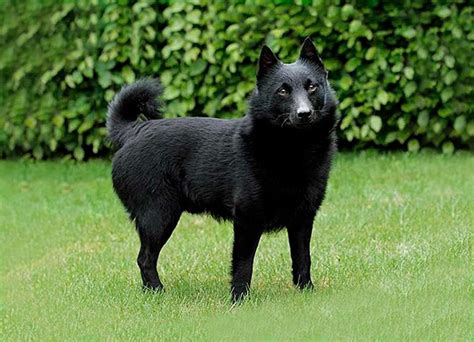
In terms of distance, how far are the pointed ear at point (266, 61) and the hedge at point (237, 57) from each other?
3624 millimetres

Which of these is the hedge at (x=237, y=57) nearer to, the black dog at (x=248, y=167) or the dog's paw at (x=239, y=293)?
the black dog at (x=248, y=167)

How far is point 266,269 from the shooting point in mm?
5129

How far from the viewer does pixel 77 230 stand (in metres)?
6.48

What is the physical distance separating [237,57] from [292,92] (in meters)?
3.78

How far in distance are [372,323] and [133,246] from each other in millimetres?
2294

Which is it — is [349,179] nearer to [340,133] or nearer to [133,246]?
[340,133]

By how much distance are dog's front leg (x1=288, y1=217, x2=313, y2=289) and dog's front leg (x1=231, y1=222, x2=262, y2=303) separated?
9.3 inches

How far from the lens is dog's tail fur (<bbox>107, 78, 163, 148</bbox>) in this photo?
4.95 metres

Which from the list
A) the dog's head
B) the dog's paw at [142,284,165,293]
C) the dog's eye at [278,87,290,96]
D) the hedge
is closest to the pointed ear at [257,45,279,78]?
the dog's head

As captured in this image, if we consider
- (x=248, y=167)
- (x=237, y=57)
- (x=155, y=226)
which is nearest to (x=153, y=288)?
(x=155, y=226)

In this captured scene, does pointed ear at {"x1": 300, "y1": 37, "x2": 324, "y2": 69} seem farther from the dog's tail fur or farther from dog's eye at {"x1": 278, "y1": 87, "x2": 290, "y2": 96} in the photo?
the dog's tail fur

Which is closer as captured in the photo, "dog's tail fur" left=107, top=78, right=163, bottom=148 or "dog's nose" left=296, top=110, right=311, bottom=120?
"dog's nose" left=296, top=110, right=311, bottom=120

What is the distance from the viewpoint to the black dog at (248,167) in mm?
4336

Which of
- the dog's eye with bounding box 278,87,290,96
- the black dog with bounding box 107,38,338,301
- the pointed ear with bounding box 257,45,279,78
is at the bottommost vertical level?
the black dog with bounding box 107,38,338,301
